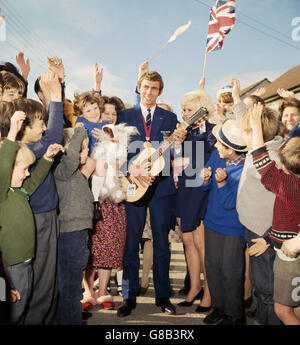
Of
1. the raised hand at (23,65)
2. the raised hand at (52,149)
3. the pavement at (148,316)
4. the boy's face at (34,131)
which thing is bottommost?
the pavement at (148,316)

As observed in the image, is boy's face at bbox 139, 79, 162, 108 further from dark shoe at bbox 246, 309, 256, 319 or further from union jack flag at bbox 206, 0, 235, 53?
Answer: dark shoe at bbox 246, 309, 256, 319

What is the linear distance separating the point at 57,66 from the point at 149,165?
4.12 feet

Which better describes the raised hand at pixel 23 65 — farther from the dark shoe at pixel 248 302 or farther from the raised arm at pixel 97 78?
the dark shoe at pixel 248 302

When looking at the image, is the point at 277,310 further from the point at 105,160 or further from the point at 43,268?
the point at 105,160

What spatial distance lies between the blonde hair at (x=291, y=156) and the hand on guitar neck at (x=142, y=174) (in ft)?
4.11

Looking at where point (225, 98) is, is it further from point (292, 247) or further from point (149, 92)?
point (292, 247)

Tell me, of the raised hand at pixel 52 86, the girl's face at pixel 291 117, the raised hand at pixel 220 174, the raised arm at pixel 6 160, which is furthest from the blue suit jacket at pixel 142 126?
the raised arm at pixel 6 160

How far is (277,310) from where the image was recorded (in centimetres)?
206

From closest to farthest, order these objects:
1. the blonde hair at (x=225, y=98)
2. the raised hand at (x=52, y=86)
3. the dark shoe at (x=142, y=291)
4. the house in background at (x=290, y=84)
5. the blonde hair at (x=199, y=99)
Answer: the raised hand at (x=52, y=86) < the blonde hair at (x=225, y=98) < the blonde hair at (x=199, y=99) < the dark shoe at (x=142, y=291) < the house in background at (x=290, y=84)

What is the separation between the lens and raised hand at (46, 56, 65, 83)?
2.49m

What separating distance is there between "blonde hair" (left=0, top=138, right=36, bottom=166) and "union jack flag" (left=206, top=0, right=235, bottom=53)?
3.06 meters

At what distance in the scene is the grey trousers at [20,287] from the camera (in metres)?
1.95

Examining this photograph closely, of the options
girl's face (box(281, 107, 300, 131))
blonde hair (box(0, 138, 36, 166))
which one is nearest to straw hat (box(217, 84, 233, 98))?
girl's face (box(281, 107, 300, 131))
